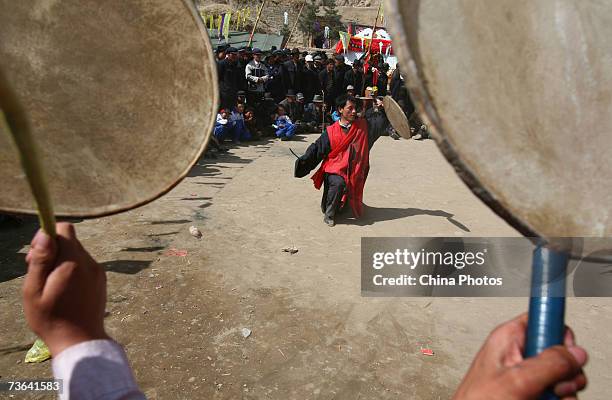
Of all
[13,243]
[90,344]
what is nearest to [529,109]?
[90,344]

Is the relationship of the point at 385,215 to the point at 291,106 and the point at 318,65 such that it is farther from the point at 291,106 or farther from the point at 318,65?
the point at 318,65

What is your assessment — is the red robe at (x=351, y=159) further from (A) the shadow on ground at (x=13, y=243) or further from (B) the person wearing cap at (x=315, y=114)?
(B) the person wearing cap at (x=315, y=114)

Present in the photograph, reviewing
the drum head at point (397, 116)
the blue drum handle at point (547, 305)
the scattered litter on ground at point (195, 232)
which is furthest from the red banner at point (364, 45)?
the blue drum handle at point (547, 305)

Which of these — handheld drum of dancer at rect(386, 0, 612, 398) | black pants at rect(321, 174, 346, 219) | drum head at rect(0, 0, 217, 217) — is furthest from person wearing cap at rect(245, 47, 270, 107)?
handheld drum of dancer at rect(386, 0, 612, 398)

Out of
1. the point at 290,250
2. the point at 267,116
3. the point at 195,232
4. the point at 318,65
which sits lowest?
the point at 290,250

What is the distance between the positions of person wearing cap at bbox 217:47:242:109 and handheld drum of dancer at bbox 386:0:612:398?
10164 mm

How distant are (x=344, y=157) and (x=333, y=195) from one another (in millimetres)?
544

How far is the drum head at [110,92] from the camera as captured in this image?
92 centimetres

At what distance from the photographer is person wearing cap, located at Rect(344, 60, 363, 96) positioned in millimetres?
13727

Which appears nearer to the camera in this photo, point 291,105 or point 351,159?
point 351,159

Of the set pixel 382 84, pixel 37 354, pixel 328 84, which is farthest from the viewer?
pixel 382 84

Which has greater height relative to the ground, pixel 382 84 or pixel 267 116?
pixel 382 84

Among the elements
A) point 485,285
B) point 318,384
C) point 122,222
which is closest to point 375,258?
point 485,285

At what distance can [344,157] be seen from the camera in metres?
5.53
